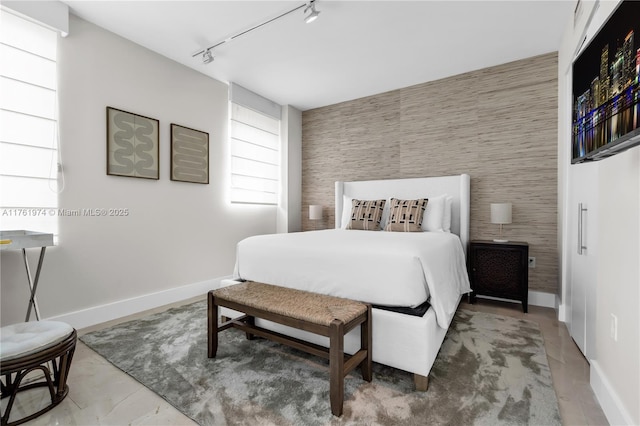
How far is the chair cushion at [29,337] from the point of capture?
4.40ft

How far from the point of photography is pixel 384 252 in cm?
189

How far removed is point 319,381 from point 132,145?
113 inches

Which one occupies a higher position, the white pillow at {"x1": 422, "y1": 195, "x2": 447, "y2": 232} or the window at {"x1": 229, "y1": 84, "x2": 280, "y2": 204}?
the window at {"x1": 229, "y1": 84, "x2": 280, "y2": 204}

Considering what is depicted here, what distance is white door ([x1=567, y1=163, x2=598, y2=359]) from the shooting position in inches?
77.2

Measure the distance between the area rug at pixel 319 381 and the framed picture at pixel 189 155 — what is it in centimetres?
180

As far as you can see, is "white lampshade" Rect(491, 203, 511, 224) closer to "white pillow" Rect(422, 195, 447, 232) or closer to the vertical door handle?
"white pillow" Rect(422, 195, 447, 232)

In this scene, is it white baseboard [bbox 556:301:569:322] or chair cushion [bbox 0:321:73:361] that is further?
white baseboard [bbox 556:301:569:322]

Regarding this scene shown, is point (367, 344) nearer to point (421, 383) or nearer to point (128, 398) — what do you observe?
point (421, 383)

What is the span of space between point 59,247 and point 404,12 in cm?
Answer: 363

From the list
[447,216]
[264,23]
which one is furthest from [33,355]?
[447,216]

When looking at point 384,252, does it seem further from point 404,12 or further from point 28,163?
point 28,163

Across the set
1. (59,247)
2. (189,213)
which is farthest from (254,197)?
(59,247)

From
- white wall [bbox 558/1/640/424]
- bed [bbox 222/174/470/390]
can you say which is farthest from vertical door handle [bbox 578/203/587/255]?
bed [bbox 222/174/470/390]

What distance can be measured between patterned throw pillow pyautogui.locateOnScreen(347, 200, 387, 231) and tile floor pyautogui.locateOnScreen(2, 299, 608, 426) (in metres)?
1.97
